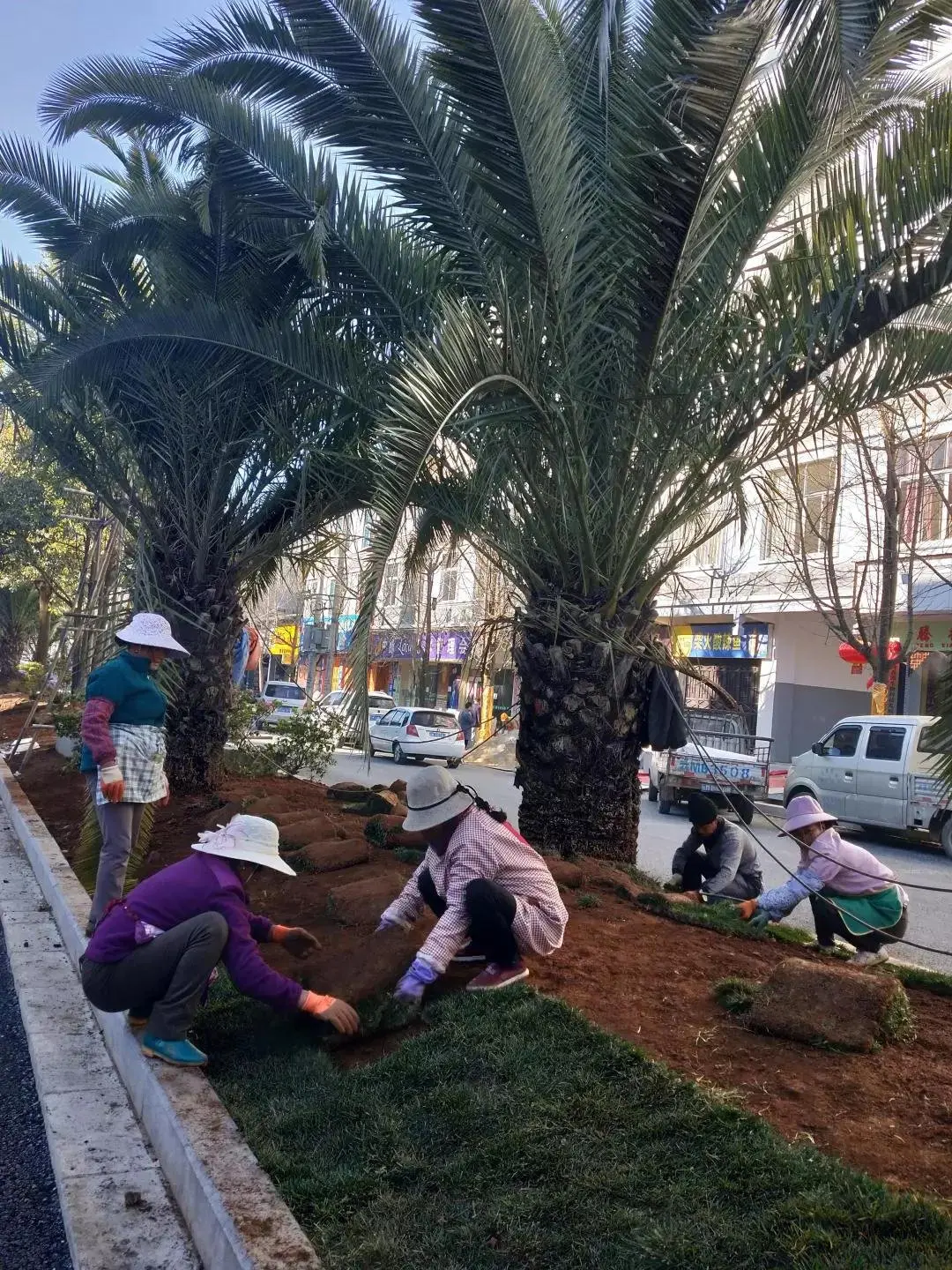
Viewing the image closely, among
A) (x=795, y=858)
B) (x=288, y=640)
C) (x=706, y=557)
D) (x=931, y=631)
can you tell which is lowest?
(x=795, y=858)

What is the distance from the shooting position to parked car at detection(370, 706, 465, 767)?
26.2 meters

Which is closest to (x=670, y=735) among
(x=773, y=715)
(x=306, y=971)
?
(x=306, y=971)

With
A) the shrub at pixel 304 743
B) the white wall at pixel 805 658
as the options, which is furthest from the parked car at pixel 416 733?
the shrub at pixel 304 743

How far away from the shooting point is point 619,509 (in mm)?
6387

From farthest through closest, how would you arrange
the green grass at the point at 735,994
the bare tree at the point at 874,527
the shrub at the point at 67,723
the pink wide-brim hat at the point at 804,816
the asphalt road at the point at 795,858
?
the bare tree at the point at 874,527 → the shrub at the point at 67,723 → the asphalt road at the point at 795,858 → the pink wide-brim hat at the point at 804,816 → the green grass at the point at 735,994

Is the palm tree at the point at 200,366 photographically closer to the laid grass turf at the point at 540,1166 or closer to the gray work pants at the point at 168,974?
the gray work pants at the point at 168,974

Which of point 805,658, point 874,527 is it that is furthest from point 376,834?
point 805,658

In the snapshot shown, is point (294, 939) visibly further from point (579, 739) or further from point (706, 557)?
point (706, 557)

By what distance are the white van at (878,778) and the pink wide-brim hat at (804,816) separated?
8851 mm

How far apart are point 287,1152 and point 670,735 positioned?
3850 millimetres

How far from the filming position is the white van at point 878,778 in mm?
14594

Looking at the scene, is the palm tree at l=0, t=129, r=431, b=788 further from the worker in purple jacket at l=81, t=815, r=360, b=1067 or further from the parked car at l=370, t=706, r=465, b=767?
the parked car at l=370, t=706, r=465, b=767

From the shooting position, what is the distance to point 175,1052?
407 centimetres

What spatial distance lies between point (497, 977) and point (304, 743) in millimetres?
8006
